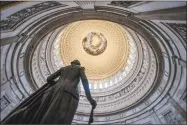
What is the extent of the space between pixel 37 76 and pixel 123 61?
239 inches

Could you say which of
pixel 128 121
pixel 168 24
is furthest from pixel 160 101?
pixel 168 24

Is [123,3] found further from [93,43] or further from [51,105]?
[93,43]

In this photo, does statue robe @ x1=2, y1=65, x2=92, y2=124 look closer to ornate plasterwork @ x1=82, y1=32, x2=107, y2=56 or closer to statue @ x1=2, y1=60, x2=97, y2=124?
statue @ x1=2, y1=60, x2=97, y2=124

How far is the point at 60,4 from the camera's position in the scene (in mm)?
6590

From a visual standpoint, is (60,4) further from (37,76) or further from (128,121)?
(128,121)

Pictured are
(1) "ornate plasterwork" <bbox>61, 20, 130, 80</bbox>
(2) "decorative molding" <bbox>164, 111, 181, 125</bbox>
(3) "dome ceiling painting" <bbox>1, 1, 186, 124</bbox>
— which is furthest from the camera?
(1) "ornate plasterwork" <bbox>61, 20, 130, 80</bbox>

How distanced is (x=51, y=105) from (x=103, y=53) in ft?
41.5

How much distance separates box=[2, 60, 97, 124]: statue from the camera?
12.0ft

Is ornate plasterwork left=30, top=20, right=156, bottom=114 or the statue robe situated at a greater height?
ornate plasterwork left=30, top=20, right=156, bottom=114

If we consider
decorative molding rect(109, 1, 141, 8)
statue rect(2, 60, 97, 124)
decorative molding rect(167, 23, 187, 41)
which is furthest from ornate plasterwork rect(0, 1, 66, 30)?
decorative molding rect(167, 23, 187, 41)

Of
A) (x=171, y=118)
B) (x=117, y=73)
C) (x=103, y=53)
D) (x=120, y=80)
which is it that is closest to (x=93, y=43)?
(x=103, y=53)

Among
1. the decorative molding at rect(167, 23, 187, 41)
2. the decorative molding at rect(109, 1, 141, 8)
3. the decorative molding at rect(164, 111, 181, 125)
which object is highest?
the decorative molding at rect(109, 1, 141, 8)

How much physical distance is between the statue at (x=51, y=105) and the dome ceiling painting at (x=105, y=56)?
227cm

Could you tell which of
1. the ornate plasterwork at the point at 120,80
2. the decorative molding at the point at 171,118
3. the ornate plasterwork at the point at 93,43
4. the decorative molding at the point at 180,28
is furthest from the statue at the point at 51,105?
the ornate plasterwork at the point at 93,43
